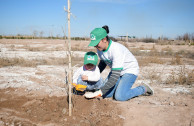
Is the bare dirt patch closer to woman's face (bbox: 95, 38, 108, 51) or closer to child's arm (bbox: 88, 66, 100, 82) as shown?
child's arm (bbox: 88, 66, 100, 82)

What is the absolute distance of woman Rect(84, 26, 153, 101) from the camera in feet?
8.04

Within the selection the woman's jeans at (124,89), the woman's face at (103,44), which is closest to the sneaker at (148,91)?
the woman's jeans at (124,89)

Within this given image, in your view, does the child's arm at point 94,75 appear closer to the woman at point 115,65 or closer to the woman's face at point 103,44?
the woman at point 115,65

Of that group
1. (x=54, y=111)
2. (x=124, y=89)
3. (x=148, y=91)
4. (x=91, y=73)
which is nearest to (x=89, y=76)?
(x=91, y=73)

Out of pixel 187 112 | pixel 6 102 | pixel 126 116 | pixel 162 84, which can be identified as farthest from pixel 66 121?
pixel 162 84

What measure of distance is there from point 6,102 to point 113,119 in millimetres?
1867

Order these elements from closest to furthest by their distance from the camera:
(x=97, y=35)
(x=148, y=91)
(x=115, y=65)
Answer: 1. (x=97, y=35)
2. (x=115, y=65)
3. (x=148, y=91)

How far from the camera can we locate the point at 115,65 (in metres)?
2.52

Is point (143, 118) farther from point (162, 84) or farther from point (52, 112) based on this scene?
point (162, 84)

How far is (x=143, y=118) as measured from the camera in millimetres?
2270

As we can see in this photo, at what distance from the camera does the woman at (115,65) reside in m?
2.45

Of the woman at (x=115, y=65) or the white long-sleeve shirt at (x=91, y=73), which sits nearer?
the woman at (x=115, y=65)

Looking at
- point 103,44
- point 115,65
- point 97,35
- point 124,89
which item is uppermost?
point 97,35

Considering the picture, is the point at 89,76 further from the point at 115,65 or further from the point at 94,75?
the point at 115,65
